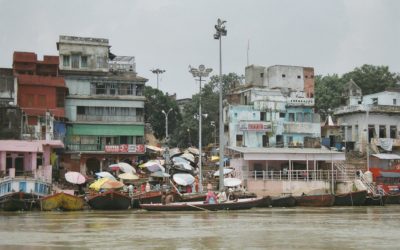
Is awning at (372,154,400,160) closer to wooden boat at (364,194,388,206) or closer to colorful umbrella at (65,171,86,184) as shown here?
wooden boat at (364,194,388,206)

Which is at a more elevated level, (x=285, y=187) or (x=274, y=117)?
(x=274, y=117)

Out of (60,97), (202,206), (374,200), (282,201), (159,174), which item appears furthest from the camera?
(60,97)

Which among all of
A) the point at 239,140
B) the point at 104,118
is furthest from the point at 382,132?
the point at 104,118

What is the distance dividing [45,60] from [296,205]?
25177 millimetres

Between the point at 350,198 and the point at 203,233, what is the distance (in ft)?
74.4

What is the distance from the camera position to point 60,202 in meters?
36.4

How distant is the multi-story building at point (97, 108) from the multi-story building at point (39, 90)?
221 centimetres

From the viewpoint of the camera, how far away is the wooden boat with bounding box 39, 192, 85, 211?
1422 inches

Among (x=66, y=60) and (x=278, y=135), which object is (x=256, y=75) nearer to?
(x=278, y=135)

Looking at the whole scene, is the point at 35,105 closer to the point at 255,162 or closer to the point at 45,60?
the point at 45,60

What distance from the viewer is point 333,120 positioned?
69688mm

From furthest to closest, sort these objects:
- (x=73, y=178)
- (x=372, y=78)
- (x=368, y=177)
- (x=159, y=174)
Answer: (x=372, y=78)
(x=368, y=177)
(x=159, y=174)
(x=73, y=178)

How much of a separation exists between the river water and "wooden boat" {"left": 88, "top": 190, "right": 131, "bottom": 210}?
7.18m

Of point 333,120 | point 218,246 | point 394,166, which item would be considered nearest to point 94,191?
point 218,246
